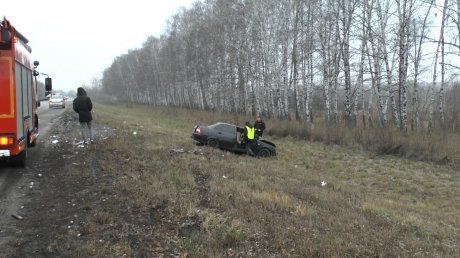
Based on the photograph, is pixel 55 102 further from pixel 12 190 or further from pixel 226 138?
pixel 12 190

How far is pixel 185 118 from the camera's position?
114 feet

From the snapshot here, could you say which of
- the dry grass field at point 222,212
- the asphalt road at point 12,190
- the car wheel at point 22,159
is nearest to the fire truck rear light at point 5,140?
the asphalt road at point 12,190

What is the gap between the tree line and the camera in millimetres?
21688

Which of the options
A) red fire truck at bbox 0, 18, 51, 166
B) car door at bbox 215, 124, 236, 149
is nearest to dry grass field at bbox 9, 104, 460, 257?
red fire truck at bbox 0, 18, 51, 166

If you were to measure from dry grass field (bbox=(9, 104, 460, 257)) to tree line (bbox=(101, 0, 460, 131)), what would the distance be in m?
10.5

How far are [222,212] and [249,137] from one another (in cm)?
957

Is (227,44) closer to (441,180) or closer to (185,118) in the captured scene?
(185,118)

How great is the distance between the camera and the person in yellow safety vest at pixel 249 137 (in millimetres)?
15820

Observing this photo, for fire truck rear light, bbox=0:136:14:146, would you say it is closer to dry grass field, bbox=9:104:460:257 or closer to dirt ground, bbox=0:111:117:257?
dirt ground, bbox=0:111:117:257

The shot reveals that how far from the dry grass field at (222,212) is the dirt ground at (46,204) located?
4 cm

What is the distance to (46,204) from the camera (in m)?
6.81

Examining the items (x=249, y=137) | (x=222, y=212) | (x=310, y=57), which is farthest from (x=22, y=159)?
(x=310, y=57)

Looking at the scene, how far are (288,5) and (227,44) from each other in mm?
8643

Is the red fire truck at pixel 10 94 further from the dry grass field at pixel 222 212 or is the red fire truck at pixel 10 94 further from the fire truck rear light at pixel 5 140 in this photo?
the dry grass field at pixel 222 212
